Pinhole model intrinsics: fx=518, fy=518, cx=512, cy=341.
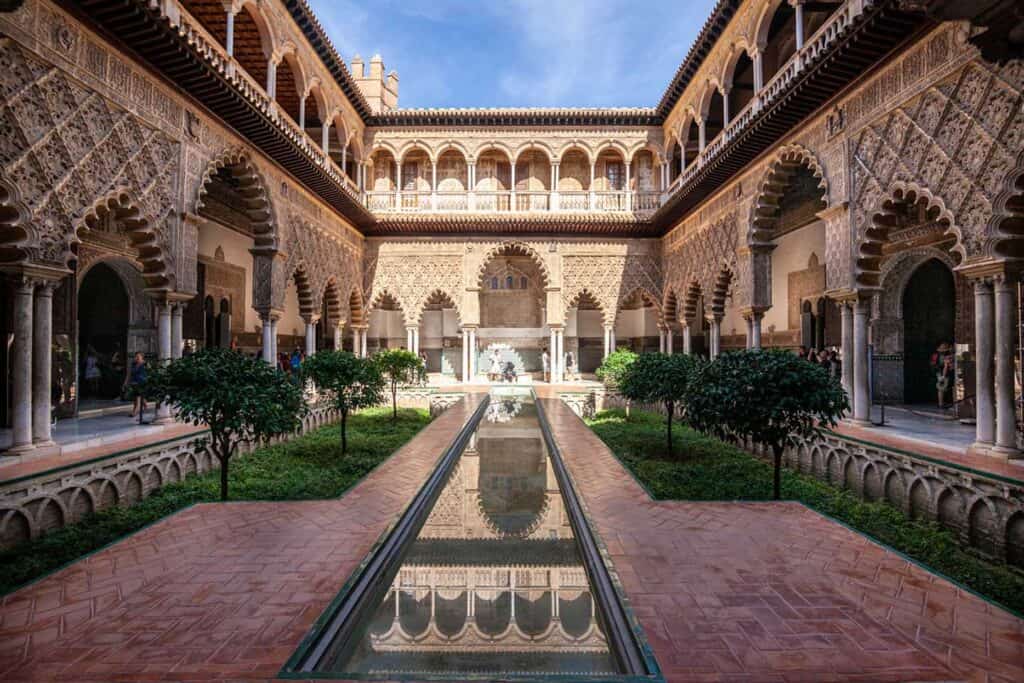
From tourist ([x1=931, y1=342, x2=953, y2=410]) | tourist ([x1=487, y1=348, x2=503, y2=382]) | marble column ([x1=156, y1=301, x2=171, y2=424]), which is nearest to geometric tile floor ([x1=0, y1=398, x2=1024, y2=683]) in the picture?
marble column ([x1=156, y1=301, x2=171, y2=424])

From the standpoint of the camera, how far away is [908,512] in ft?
17.7

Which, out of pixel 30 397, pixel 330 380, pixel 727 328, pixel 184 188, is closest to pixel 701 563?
pixel 330 380

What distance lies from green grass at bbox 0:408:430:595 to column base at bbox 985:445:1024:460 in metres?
6.93

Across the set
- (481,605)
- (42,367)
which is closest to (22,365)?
(42,367)

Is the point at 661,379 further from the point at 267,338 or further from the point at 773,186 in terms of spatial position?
the point at 267,338

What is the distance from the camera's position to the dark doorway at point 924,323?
426 inches

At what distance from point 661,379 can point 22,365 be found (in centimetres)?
829

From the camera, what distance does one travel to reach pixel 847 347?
837cm

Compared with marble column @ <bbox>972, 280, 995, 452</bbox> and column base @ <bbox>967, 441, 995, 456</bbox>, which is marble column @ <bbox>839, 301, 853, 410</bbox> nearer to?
marble column @ <bbox>972, 280, 995, 452</bbox>

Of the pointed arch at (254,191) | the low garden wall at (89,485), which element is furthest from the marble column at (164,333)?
the pointed arch at (254,191)

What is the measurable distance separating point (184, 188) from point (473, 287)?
10560 millimetres

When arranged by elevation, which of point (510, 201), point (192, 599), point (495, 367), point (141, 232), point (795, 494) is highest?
point (510, 201)

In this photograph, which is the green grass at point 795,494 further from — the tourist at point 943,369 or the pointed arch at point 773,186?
the tourist at point 943,369

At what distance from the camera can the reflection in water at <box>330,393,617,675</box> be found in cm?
251
